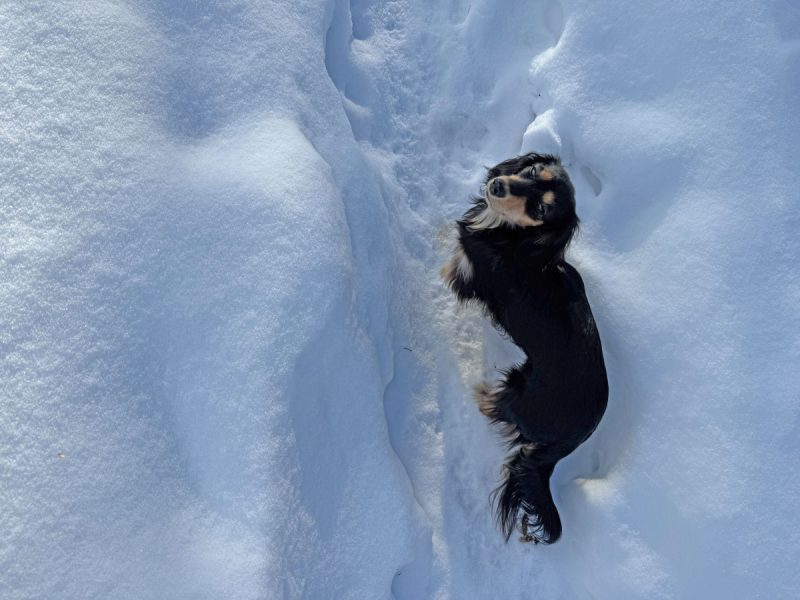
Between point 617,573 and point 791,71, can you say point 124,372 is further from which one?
point 791,71

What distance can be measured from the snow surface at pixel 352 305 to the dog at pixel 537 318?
27 centimetres

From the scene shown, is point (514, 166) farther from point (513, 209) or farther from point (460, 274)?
point (460, 274)

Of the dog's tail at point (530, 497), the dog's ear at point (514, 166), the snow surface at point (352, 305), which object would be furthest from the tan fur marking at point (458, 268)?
the dog's tail at point (530, 497)

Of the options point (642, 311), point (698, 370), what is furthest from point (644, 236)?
point (698, 370)

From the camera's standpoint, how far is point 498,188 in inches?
101

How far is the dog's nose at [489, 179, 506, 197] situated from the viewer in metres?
2.54

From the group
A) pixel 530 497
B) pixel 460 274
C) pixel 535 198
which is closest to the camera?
pixel 535 198

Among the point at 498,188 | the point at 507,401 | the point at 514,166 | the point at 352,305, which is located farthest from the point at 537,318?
the point at 352,305

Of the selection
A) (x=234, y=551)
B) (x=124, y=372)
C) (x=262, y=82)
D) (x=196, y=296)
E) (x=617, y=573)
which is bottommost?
(x=617, y=573)

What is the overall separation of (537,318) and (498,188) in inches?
21.6

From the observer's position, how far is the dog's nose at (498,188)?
8.34 feet

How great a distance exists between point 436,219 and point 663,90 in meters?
1.20

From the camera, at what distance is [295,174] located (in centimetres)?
273

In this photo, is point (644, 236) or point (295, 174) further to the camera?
point (644, 236)
